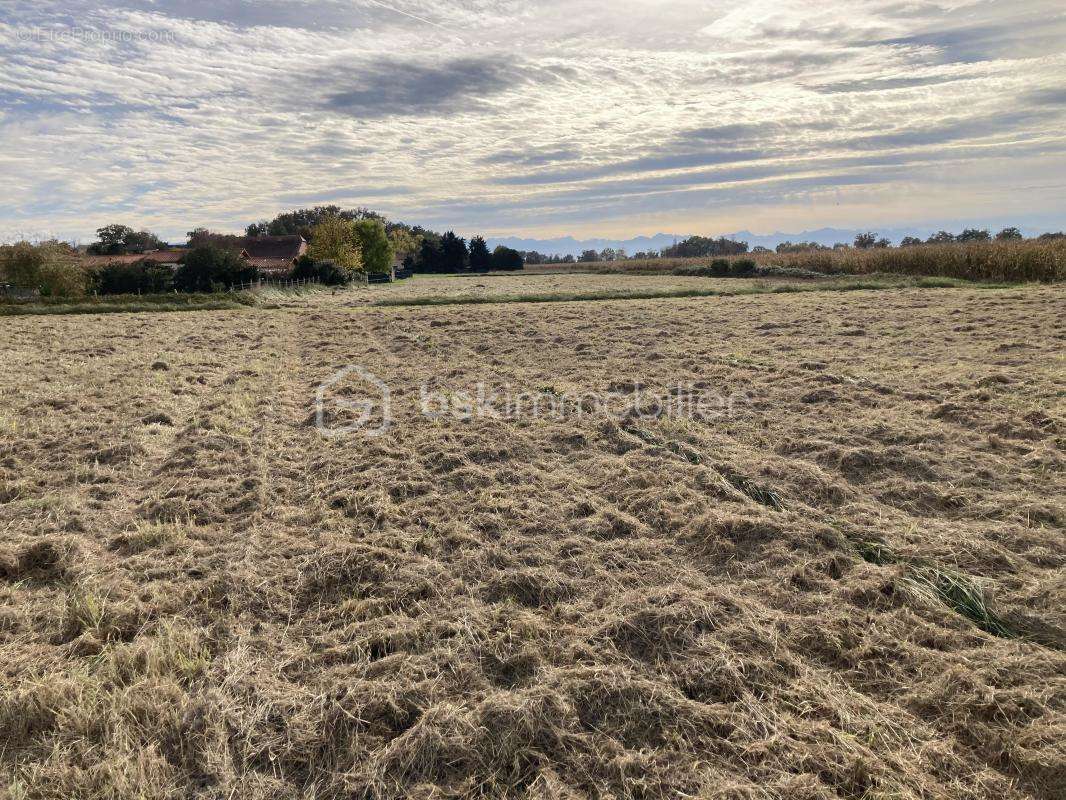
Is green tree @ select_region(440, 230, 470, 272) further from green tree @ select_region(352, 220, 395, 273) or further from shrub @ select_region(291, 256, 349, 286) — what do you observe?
shrub @ select_region(291, 256, 349, 286)

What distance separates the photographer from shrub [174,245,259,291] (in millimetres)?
34531

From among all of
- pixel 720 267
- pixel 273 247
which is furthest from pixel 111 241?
pixel 720 267

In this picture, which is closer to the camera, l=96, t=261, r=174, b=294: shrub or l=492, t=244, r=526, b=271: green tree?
l=96, t=261, r=174, b=294: shrub

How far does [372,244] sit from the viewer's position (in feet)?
202

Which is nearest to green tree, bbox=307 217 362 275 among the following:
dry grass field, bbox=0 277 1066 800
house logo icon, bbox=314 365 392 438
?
house logo icon, bbox=314 365 392 438

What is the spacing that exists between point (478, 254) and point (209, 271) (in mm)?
44153

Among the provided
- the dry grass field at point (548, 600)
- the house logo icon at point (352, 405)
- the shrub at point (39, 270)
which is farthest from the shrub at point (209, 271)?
the dry grass field at point (548, 600)

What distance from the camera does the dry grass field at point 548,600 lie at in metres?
2.48

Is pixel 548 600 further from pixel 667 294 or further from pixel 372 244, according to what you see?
pixel 372 244

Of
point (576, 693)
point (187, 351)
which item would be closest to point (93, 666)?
point (576, 693)

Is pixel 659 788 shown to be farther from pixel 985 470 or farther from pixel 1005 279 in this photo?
pixel 1005 279

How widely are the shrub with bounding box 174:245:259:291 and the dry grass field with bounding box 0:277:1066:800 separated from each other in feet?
97.2

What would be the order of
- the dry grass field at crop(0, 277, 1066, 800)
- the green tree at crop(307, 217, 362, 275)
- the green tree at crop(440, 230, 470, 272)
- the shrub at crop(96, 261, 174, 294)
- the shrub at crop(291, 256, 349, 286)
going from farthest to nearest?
the green tree at crop(440, 230, 470, 272) < the green tree at crop(307, 217, 362, 275) < the shrub at crop(291, 256, 349, 286) < the shrub at crop(96, 261, 174, 294) < the dry grass field at crop(0, 277, 1066, 800)

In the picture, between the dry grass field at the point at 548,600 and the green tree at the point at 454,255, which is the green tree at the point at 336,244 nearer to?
the green tree at the point at 454,255
